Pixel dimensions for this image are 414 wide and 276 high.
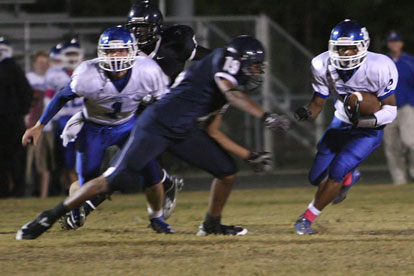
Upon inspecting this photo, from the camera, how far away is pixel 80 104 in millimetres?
10820

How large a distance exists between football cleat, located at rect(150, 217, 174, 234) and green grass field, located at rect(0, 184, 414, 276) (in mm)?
86

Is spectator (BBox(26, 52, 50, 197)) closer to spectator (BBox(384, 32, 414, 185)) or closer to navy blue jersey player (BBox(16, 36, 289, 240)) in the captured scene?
spectator (BBox(384, 32, 414, 185))

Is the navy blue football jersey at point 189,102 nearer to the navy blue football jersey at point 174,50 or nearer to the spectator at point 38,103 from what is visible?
the navy blue football jersey at point 174,50

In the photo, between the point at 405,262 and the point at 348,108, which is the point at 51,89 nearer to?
the point at 348,108

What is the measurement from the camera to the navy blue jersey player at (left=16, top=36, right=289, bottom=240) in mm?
6613

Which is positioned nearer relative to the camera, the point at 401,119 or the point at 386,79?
the point at 386,79

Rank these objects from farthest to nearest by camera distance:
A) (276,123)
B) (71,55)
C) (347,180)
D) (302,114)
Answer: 1. (71,55)
2. (347,180)
3. (302,114)
4. (276,123)

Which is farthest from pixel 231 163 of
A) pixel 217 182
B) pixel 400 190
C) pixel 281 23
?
pixel 281 23

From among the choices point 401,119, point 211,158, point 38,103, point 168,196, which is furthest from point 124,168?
point 401,119

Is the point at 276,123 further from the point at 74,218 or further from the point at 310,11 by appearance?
the point at 310,11

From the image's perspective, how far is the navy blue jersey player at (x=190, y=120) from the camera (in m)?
6.61

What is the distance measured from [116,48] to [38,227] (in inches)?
54.0

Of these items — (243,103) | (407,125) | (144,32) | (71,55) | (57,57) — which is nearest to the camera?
(243,103)

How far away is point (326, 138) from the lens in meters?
7.60
